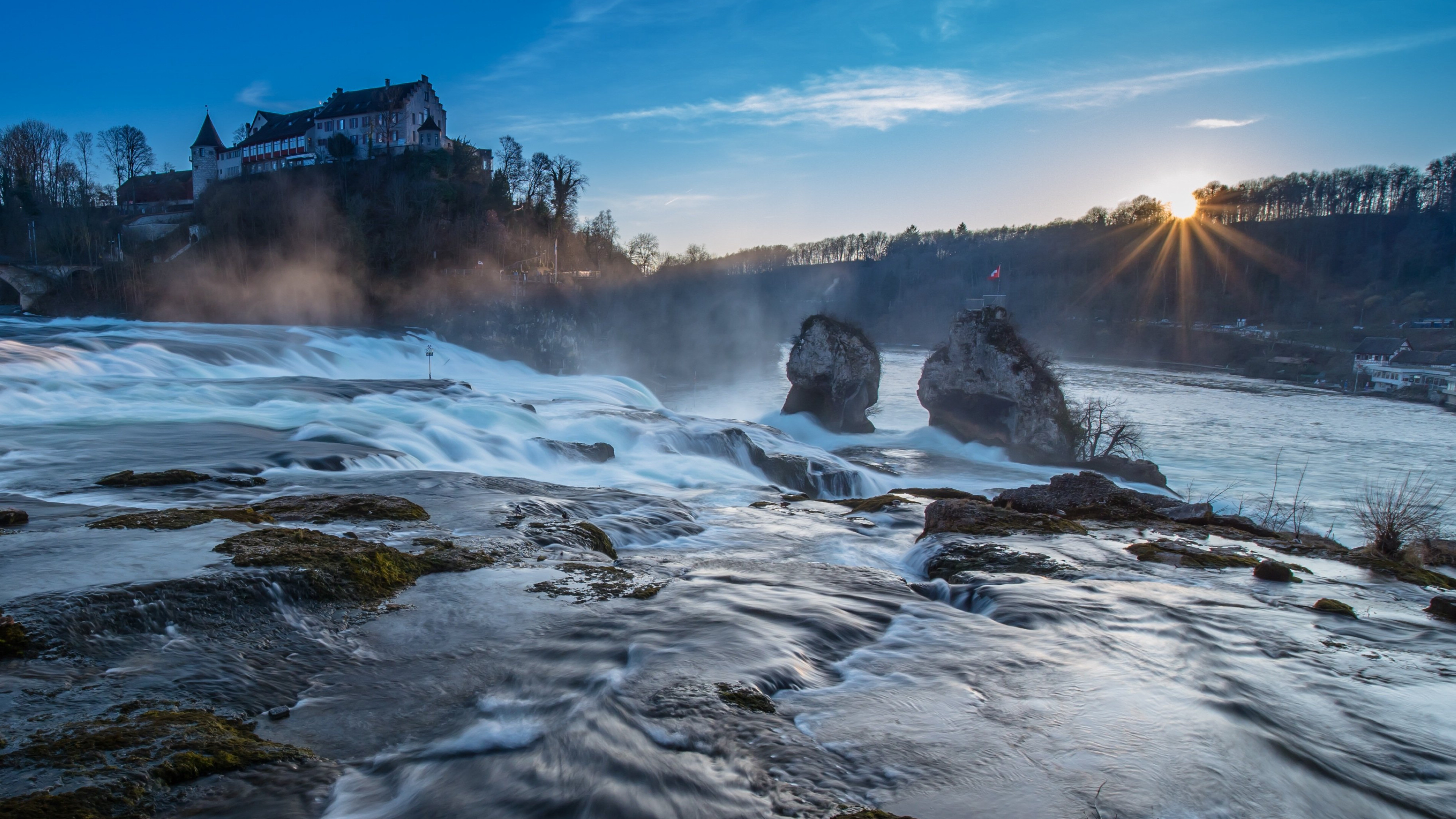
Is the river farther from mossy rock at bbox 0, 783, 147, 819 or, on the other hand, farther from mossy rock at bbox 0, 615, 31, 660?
mossy rock at bbox 0, 783, 147, 819

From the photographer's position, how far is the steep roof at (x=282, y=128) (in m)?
76.3

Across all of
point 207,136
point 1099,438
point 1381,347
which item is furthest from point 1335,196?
point 207,136

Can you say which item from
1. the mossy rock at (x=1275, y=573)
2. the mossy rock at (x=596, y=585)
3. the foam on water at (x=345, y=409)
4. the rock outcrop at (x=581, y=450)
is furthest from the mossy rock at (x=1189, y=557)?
the rock outcrop at (x=581, y=450)

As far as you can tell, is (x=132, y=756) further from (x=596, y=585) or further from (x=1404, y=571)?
(x=1404, y=571)

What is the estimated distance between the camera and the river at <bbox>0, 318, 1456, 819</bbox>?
Answer: 13.6 feet

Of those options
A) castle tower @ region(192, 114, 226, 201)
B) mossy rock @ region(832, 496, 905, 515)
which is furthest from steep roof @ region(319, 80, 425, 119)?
mossy rock @ region(832, 496, 905, 515)

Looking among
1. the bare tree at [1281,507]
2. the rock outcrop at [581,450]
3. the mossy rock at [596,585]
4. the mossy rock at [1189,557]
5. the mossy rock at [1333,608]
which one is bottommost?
the bare tree at [1281,507]

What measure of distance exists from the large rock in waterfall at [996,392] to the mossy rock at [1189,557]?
23691 millimetres

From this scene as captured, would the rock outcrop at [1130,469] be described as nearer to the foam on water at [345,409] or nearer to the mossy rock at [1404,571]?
the foam on water at [345,409]

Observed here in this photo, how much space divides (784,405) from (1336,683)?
3533 cm

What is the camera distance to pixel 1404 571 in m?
9.16

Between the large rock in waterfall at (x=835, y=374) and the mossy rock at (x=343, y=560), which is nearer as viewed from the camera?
the mossy rock at (x=343, y=560)

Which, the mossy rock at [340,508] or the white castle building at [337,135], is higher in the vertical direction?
the white castle building at [337,135]

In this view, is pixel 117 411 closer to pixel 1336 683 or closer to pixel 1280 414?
pixel 1336 683
